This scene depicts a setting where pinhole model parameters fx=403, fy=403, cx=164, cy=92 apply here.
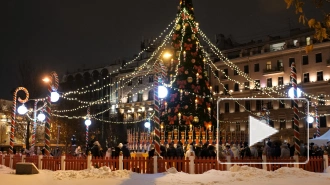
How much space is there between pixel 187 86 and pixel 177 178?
14.5m

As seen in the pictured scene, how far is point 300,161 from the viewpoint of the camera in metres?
17.4

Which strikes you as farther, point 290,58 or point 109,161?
point 290,58

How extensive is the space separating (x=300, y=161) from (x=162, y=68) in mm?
7482

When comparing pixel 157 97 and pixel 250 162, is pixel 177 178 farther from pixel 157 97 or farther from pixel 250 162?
pixel 157 97

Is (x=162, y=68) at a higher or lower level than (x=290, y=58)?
lower

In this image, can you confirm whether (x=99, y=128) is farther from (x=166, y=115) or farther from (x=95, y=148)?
(x=95, y=148)

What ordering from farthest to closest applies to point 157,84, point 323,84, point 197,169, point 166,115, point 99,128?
point 99,128 → point 323,84 → point 166,115 → point 157,84 → point 197,169

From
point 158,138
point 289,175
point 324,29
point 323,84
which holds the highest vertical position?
point 323,84

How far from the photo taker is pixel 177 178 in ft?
50.1

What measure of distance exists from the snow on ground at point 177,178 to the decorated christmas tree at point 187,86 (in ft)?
40.8

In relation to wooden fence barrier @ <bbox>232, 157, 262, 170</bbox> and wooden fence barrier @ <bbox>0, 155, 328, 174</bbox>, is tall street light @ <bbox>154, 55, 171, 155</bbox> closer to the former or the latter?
wooden fence barrier @ <bbox>0, 155, 328, 174</bbox>

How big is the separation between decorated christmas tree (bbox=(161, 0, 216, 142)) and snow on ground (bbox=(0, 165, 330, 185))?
489 inches

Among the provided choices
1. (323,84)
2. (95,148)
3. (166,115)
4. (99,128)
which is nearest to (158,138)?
(95,148)

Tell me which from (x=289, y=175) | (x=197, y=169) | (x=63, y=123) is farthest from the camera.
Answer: (x=63, y=123)
